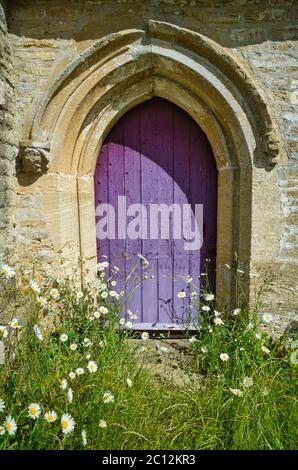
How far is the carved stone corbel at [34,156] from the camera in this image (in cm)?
208

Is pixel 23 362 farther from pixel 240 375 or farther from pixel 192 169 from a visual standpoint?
pixel 192 169

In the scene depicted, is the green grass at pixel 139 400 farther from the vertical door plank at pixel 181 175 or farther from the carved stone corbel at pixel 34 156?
the carved stone corbel at pixel 34 156

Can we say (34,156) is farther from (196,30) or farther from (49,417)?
(49,417)

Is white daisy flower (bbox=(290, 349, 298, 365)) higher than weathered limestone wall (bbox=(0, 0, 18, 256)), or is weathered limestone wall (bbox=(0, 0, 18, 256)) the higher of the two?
weathered limestone wall (bbox=(0, 0, 18, 256))

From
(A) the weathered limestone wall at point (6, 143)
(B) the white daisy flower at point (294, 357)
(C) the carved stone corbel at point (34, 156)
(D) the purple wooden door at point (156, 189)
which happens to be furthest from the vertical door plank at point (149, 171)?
(B) the white daisy flower at point (294, 357)

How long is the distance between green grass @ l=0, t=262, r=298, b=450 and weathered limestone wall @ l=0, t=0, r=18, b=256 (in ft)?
1.37

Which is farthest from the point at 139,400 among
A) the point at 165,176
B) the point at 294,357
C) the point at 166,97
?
the point at 166,97

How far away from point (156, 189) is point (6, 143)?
1262mm

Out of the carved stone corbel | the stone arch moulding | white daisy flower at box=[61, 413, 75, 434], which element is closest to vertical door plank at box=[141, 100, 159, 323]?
the stone arch moulding

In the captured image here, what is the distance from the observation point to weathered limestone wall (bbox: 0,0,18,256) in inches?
77.4

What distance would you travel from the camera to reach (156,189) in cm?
256

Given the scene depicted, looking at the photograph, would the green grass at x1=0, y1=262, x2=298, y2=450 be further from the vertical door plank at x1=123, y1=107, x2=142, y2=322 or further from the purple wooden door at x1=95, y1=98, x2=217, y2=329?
the vertical door plank at x1=123, y1=107, x2=142, y2=322

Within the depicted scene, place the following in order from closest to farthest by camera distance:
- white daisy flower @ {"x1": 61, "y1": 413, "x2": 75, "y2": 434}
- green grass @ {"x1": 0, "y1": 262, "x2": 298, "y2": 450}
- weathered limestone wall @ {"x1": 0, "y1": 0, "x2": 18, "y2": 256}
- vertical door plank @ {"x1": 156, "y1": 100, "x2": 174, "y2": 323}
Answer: white daisy flower @ {"x1": 61, "y1": 413, "x2": 75, "y2": 434} < green grass @ {"x1": 0, "y1": 262, "x2": 298, "y2": 450} < weathered limestone wall @ {"x1": 0, "y1": 0, "x2": 18, "y2": 256} < vertical door plank @ {"x1": 156, "y1": 100, "x2": 174, "y2": 323}
